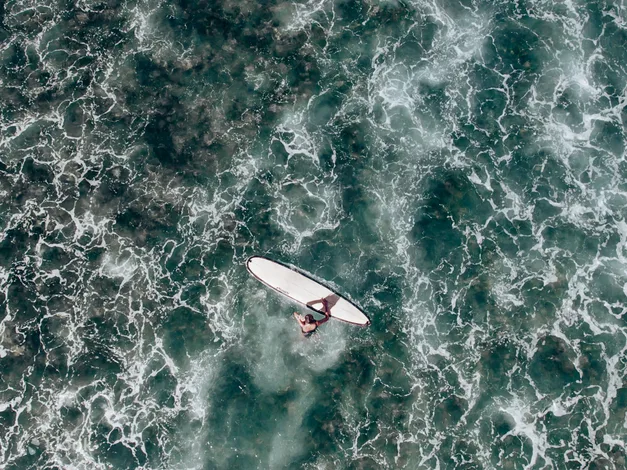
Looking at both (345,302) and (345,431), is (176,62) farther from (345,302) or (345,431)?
(345,431)

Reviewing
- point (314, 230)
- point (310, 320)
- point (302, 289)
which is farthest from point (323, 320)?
point (314, 230)

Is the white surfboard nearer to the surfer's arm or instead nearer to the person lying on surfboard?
the person lying on surfboard

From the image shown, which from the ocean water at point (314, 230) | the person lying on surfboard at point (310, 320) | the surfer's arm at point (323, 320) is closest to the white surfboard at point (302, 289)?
the person lying on surfboard at point (310, 320)

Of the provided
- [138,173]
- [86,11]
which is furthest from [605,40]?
[86,11]

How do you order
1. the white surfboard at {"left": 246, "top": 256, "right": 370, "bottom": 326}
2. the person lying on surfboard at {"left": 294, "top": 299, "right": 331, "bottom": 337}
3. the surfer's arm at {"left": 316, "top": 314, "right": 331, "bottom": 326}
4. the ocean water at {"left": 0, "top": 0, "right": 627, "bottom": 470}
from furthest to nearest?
1. the ocean water at {"left": 0, "top": 0, "right": 627, "bottom": 470}
2. the white surfboard at {"left": 246, "top": 256, "right": 370, "bottom": 326}
3. the surfer's arm at {"left": 316, "top": 314, "right": 331, "bottom": 326}
4. the person lying on surfboard at {"left": 294, "top": 299, "right": 331, "bottom": 337}

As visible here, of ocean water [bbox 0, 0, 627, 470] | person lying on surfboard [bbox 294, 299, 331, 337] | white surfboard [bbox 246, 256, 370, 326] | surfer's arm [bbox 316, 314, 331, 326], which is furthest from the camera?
ocean water [bbox 0, 0, 627, 470]

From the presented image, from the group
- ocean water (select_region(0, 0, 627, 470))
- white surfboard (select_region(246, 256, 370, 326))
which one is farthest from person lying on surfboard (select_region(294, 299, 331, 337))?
ocean water (select_region(0, 0, 627, 470))
